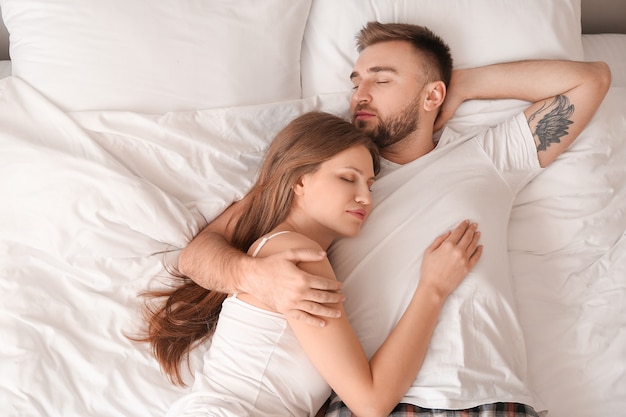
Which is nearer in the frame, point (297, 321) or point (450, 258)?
point (297, 321)

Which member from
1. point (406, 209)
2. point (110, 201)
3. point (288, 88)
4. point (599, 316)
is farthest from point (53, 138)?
point (599, 316)

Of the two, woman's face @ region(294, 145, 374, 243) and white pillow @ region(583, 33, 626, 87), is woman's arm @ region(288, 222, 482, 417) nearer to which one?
woman's face @ region(294, 145, 374, 243)

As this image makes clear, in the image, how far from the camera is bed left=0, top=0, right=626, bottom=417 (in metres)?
1.53

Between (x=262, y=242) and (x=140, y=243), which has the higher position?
(x=262, y=242)

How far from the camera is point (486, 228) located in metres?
1.70

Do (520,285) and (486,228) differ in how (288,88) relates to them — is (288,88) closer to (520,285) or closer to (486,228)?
(486,228)

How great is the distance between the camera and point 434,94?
1936 millimetres

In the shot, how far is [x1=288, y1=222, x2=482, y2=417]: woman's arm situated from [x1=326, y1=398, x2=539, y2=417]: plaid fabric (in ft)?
0.18

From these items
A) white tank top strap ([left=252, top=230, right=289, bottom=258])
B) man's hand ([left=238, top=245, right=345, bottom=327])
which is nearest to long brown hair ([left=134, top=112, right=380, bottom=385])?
white tank top strap ([left=252, top=230, right=289, bottom=258])

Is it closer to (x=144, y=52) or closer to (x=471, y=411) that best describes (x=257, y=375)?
(x=471, y=411)

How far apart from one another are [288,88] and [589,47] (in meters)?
1.21

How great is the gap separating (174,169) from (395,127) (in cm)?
66

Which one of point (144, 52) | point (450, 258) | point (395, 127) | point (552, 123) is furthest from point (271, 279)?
point (552, 123)

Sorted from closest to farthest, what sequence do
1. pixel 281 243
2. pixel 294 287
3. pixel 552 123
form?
1. pixel 294 287
2. pixel 281 243
3. pixel 552 123
